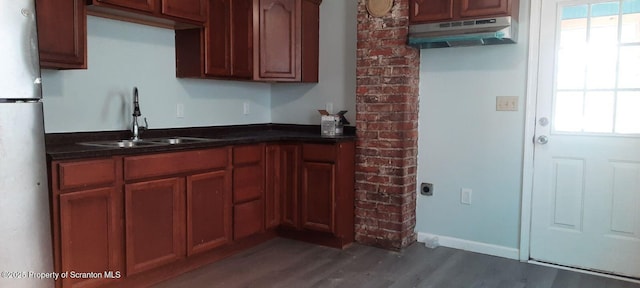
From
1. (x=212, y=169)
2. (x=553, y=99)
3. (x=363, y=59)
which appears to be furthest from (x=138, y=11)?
(x=553, y=99)

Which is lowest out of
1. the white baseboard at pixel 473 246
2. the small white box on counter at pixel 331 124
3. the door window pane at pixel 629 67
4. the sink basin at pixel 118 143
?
the white baseboard at pixel 473 246

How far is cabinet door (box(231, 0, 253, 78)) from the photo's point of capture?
3707 mm

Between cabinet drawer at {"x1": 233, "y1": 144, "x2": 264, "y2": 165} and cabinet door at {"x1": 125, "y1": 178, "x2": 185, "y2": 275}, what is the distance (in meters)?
0.51

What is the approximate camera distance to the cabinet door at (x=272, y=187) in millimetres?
3741

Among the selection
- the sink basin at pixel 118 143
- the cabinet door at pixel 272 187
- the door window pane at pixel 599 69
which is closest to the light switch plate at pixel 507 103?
the door window pane at pixel 599 69

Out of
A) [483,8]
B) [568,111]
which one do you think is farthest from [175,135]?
[568,111]

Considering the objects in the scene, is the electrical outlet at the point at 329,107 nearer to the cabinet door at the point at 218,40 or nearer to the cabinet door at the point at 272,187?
the cabinet door at the point at 272,187

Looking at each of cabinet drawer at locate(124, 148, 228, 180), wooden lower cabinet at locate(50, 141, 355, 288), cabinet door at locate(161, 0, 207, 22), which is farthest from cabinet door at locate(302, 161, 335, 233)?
cabinet door at locate(161, 0, 207, 22)

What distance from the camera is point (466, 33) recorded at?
318 centimetres

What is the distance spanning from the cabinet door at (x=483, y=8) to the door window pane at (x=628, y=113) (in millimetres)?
926

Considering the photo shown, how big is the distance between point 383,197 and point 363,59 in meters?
1.09

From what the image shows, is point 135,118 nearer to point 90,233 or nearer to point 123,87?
point 123,87

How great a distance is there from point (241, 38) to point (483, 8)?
1.83 meters

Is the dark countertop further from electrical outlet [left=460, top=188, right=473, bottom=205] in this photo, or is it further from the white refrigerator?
electrical outlet [left=460, top=188, right=473, bottom=205]
